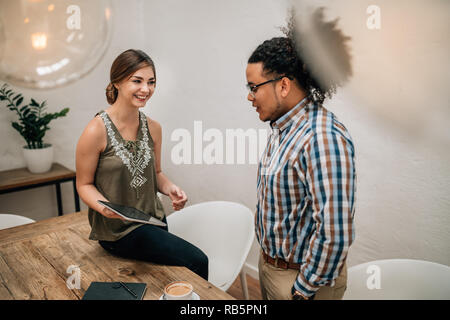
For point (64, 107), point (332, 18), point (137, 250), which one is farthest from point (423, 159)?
point (64, 107)

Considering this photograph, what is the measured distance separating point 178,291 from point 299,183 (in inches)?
21.0

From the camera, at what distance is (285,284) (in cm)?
124

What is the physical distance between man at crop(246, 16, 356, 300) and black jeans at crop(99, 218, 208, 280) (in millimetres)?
364

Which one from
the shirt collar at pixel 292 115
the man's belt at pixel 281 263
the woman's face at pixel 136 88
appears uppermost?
the woman's face at pixel 136 88

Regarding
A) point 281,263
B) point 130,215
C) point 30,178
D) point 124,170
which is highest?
point 124,170

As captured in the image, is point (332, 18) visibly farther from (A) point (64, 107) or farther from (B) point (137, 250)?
(A) point (64, 107)

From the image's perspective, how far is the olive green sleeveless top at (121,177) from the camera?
152 cm

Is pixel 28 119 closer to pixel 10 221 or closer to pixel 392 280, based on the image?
pixel 10 221

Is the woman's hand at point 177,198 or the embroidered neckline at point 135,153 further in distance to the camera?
the woman's hand at point 177,198
